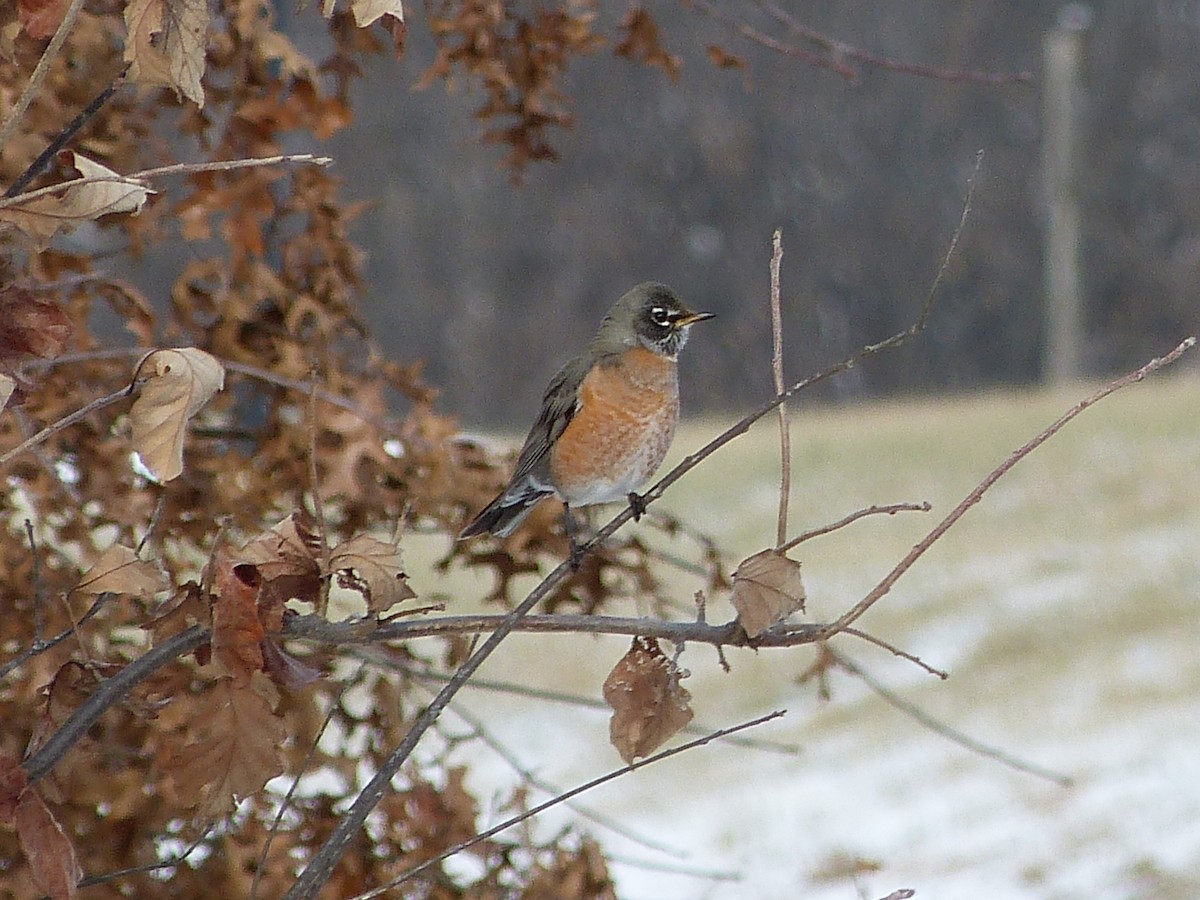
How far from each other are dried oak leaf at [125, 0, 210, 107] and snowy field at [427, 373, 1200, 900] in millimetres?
1369

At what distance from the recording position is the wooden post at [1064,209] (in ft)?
54.7

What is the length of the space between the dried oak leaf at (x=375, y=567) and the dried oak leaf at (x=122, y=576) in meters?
0.16

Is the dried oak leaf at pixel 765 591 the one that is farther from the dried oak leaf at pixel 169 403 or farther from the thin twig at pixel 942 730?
the thin twig at pixel 942 730

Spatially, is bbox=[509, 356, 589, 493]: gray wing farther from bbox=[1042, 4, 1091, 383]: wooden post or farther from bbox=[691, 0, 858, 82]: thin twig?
bbox=[1042, 4, 1091, 383]: wooden post

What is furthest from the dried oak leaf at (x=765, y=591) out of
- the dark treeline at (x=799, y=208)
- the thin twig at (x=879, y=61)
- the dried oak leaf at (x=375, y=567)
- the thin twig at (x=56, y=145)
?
the dark treeline at (x=799, y=208)

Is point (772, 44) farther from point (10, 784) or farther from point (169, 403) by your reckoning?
point (10, 784)

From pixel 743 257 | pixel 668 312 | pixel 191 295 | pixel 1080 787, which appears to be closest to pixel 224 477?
pixel 191 295

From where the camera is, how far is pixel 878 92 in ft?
63.7

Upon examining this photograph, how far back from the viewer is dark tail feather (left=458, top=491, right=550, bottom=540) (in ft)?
8.71

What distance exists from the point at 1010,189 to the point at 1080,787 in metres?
14.1

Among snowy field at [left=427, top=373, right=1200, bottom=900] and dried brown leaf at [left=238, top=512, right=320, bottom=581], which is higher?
snowy field at [left=427, top=373, right=1200, bottom=900]

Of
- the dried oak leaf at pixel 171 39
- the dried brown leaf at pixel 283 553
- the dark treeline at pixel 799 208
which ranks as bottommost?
the dried brown leaf at pixel 283 553

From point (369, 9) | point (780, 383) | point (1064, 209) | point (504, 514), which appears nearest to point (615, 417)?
point (504, 514)

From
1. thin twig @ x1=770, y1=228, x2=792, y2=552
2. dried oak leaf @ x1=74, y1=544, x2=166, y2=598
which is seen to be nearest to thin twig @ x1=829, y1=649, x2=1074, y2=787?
thin twig @ x1=770, y1=228, x2=792, y2=552
